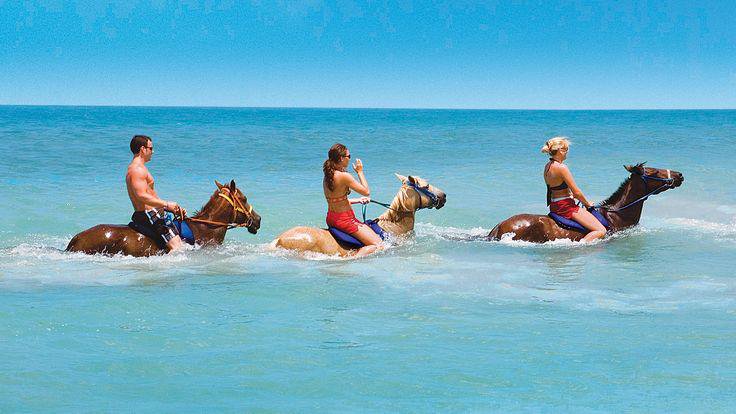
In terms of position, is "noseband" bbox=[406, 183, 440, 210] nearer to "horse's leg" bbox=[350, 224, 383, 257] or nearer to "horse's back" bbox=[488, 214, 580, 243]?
"horse's leg" bbox=[350, 224, 383, 257]

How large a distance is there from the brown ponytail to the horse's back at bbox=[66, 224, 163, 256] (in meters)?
2.26

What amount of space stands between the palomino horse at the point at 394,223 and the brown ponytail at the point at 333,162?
71cm

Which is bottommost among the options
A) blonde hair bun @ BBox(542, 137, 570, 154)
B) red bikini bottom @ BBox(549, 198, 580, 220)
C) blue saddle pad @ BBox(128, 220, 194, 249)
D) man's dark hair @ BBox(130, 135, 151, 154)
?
blue saddle pad @ BBox(128, 220, 194, 249)

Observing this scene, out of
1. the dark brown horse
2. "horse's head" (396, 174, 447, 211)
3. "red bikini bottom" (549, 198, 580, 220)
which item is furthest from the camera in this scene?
"red bikini bottom" (549, 198, 580, 220)

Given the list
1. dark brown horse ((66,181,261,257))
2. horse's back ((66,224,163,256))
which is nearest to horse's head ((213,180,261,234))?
dark brown horse ((66,181,261,257))

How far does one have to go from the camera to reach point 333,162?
1022 centimetres

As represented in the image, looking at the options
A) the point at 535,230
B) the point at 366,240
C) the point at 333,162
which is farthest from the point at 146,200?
the point at 535,230

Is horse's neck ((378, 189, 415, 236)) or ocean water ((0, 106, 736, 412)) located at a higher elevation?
horse's neck ((378, 189, 415, 236))

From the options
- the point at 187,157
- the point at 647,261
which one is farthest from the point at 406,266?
the point at 187,157

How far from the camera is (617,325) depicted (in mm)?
7629

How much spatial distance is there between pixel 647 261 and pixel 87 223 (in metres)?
10.3

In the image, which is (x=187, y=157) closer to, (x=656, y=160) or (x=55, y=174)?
(x=55, y=174)

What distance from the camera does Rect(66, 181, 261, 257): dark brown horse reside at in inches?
401

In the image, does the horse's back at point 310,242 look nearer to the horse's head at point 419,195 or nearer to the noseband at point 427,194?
the horse's head at point 419,195
